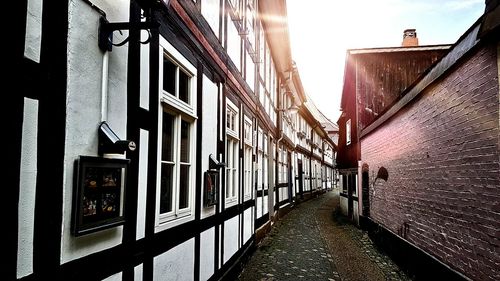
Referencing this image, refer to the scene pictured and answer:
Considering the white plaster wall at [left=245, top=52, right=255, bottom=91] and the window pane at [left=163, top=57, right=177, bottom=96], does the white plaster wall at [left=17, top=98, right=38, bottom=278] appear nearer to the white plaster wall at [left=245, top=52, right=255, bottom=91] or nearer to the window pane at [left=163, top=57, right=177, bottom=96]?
the window pane at [left=163, top=57, right=177, bottom=96]

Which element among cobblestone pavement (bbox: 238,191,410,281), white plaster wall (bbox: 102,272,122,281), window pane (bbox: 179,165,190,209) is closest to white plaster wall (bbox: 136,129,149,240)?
white plaster wall (bbox: 102,272,122,281)

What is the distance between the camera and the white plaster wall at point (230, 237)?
5.92 metres

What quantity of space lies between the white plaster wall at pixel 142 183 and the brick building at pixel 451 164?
3.38m

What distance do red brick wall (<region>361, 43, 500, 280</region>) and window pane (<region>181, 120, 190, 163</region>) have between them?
10.8ft

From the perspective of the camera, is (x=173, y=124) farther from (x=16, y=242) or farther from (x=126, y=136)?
(x=16, y=242)

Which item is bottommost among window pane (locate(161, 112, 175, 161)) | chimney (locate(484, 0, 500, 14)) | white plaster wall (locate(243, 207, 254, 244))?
white plaster wall (locate(243, 207, 254, 244))

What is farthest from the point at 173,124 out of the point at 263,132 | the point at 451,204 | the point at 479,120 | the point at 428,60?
the point at 428,60

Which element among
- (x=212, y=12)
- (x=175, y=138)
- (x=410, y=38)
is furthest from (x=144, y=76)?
(x=410, y=38)

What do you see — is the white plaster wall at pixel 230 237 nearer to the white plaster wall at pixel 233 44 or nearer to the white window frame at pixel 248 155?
the white window frame at pixel 248 155

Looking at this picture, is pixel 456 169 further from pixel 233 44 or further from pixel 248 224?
pixel 248 224

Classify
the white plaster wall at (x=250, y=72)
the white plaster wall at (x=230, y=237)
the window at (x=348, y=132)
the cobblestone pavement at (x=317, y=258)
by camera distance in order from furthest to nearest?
the window at (x=348, y=132), the white plaster wall at (x=250, y=72), the cobblestone pavement at (x=317, y=258), the white plaster wall at (x=230, y=237)

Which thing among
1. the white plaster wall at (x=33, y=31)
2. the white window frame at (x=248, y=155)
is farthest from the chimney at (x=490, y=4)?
the white window frame at (x=248, y=155)

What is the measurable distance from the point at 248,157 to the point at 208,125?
11.8 feet

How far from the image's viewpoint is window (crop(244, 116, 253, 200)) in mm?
8033
